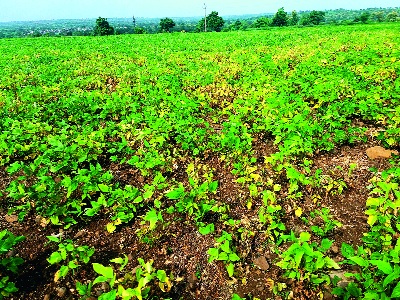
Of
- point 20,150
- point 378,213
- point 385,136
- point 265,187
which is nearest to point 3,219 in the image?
point 20,150

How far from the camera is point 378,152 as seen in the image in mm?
5117

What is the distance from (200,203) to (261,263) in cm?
107

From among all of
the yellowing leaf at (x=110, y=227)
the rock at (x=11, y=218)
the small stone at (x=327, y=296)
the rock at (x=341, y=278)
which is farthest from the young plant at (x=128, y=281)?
the rock at (x=11, y=218)

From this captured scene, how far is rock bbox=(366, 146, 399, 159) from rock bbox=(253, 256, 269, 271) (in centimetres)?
319

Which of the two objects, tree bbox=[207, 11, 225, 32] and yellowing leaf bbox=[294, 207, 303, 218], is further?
tree bbox=[207, 11, 225, 32]

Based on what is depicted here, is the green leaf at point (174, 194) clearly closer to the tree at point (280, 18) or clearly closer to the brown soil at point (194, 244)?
the brown soil at point (194, 244)

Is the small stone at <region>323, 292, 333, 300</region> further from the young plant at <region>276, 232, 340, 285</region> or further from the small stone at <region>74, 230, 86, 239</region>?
the small stone at <region>74, 230, 86, 239</region>

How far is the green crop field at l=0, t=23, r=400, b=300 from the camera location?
2816 millimetres

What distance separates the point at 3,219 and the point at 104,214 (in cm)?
135

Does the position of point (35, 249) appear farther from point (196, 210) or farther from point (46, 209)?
point (196, 210)

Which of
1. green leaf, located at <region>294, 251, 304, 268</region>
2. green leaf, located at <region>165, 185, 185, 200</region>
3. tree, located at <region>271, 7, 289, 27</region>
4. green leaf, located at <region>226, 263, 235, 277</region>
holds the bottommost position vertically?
green leaf, located at <region>226, 263, 235, 277</region>

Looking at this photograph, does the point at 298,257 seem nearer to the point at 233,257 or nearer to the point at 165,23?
the point at 233,257

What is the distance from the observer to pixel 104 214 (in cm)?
390

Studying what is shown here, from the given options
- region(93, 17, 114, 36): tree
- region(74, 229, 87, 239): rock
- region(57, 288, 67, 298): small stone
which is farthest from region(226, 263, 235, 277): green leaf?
region(93, 17, 114, 36): tree
